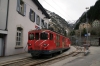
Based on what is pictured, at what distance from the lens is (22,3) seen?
20.3 metres

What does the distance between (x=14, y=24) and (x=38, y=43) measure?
384 cm

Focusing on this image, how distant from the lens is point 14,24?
17578mm

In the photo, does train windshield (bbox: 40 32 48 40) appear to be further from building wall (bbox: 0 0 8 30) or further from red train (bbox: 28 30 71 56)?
building wall (bbox: 0 0 8 30)

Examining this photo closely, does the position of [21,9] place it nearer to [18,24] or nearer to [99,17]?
[18,24]

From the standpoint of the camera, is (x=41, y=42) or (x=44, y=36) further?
(x=44, y=36)

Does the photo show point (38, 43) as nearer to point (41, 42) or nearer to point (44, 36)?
point (41, 42)

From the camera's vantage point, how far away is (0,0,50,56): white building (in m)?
15.7

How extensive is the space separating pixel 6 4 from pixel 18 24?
335 centimetres

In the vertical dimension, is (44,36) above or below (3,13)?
below

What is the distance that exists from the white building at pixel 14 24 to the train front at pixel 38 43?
2.23 m

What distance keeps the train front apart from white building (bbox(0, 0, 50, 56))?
2.23 metres

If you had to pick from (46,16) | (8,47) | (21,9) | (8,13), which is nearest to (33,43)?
(8,47)

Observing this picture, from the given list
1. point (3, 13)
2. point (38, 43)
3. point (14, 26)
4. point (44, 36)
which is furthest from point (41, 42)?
point (3, 13)

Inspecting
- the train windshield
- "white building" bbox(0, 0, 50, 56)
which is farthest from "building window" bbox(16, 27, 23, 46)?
the train windshield
